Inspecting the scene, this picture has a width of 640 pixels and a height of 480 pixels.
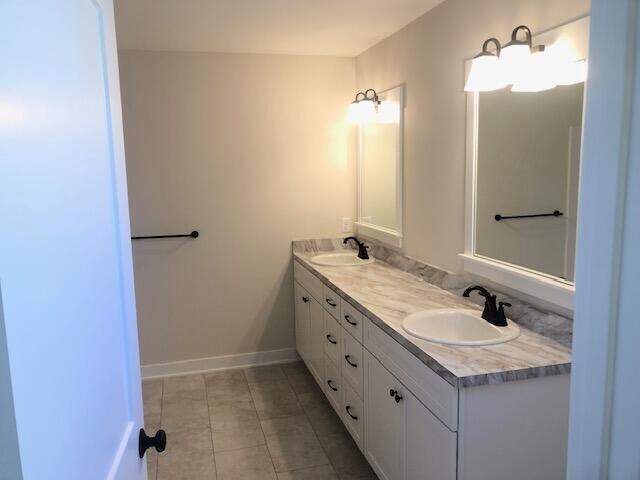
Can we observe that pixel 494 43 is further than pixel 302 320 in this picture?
No

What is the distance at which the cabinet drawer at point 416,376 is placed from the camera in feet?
5.49

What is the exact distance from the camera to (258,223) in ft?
12.7

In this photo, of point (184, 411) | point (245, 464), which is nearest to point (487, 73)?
point (245, 464)

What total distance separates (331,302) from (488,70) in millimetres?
1469

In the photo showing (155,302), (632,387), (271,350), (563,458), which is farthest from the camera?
(271,350)

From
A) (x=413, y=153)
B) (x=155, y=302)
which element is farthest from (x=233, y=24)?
(x=155, y=302)

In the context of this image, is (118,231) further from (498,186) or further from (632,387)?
(498,186)

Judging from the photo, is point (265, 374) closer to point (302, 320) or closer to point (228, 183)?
point (302, 320)

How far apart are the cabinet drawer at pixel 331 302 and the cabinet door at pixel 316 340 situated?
115 mm

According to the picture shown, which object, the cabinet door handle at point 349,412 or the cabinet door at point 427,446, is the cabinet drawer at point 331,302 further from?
the cabinet door at point 427,446

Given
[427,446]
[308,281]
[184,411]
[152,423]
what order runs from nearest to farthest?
[427,446], [152,423], [184,411], [308,281]

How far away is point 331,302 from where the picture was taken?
9.68ft

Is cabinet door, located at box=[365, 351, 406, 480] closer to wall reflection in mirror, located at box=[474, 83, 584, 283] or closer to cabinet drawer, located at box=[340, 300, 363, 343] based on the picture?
cabinet drawer, located at box=[340, 300, 363, 343]

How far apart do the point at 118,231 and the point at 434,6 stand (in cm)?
222
